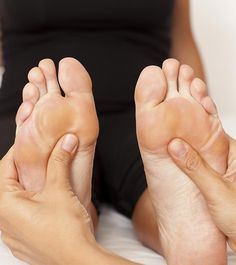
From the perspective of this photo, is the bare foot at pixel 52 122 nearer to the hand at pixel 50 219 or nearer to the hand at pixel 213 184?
the hand at pixel 50 219

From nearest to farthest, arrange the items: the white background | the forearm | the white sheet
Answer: the forearm → the white sheet → the white background

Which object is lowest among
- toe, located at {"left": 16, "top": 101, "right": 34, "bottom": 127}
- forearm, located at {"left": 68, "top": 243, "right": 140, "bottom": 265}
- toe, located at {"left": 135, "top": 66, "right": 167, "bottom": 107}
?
forearm, located at {"left": 68, "top": 243, "right": 140, "bottom": 265}

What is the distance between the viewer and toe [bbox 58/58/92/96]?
2.50 ft

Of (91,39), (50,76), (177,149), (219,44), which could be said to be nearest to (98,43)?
(91,39)

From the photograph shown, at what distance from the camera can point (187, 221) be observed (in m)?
0.75

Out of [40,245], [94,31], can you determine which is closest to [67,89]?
[40,245]

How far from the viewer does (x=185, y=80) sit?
0.78m

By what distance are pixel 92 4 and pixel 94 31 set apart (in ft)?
0.18

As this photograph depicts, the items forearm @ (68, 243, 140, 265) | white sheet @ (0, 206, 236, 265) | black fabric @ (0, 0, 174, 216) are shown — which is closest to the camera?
forearm @ (68, 243, 140, 265)

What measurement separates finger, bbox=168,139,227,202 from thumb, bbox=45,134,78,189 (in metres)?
0.14

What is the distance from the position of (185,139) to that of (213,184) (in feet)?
0.24

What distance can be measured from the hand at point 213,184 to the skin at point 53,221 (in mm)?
134

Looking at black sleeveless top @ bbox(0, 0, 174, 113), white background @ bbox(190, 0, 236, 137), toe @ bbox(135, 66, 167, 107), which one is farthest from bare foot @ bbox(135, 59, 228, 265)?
white background @ bbox(190, 0, 236, 137)

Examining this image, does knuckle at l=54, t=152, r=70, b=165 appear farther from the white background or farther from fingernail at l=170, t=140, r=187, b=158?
A: the white background
